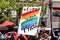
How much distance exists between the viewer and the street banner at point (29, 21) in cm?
1039

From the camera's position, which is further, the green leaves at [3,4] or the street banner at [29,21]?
the green leaves at [3,4]

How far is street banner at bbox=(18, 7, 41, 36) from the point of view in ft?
34.1

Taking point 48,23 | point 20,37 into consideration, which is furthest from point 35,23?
point 48,23

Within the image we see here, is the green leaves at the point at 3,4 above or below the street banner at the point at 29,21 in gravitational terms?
below

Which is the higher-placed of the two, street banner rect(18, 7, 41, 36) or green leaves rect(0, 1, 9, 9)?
street banner rect(18, 7, 41, 36)

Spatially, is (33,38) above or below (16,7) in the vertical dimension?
above

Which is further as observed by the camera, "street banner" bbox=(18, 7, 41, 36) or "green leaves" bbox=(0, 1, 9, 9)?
"green leaves" bbox=(0, 1, 9, 9)

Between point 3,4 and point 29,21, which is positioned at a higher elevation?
point 29,21

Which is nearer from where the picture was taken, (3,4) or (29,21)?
(29,21)

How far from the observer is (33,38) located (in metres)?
11.4

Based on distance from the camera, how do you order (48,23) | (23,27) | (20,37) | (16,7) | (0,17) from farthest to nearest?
1. (48,23)
2. (16,7)
3. (0,17)
4. (20,37)
5. (23,27)

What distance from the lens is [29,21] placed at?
10.5m

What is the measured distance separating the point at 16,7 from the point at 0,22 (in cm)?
159

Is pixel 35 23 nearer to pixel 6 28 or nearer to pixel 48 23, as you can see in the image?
pixel 6 28
